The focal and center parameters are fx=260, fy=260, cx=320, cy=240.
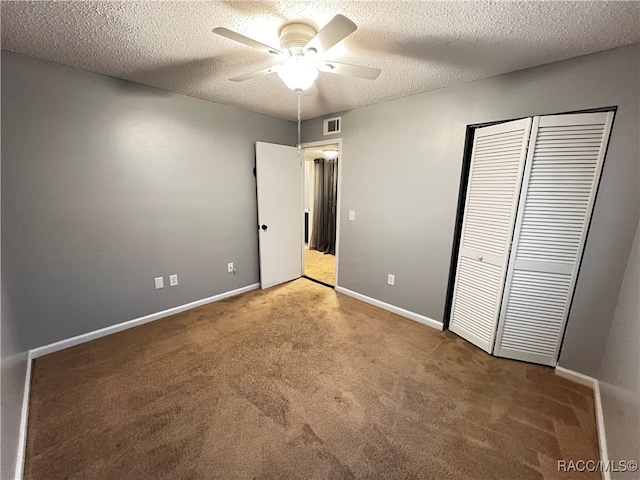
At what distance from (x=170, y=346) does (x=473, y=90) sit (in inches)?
134

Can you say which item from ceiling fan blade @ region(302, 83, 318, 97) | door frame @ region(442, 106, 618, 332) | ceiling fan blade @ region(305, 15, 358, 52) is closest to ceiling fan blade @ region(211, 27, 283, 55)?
ceiling fan blade @ region(305, 15, 358, 52)

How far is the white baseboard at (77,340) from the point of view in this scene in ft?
4.50

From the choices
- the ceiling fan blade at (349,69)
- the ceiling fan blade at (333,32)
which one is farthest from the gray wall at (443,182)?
the ceiling fan blade at (333,32)

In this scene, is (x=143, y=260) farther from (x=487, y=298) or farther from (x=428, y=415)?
(x=487, y=298)

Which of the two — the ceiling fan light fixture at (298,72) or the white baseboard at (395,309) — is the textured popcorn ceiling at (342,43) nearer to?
the ceiling fan light fixture at (298,72)

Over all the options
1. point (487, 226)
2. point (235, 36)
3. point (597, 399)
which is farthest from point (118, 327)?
point (597, 399)

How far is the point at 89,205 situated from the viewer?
7.27 ft

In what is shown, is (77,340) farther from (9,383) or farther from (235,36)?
(235,36)

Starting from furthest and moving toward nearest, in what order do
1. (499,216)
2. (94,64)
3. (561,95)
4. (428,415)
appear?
(499,216), (94,64), (561,95), (428,415)

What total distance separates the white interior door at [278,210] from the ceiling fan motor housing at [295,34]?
178cm

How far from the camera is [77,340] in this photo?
2.28m

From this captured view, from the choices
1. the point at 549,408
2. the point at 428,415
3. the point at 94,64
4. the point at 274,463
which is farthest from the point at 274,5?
the point at 549,408

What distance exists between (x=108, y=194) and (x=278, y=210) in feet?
5.92

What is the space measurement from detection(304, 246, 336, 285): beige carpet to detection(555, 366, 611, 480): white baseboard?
2.46 metres
